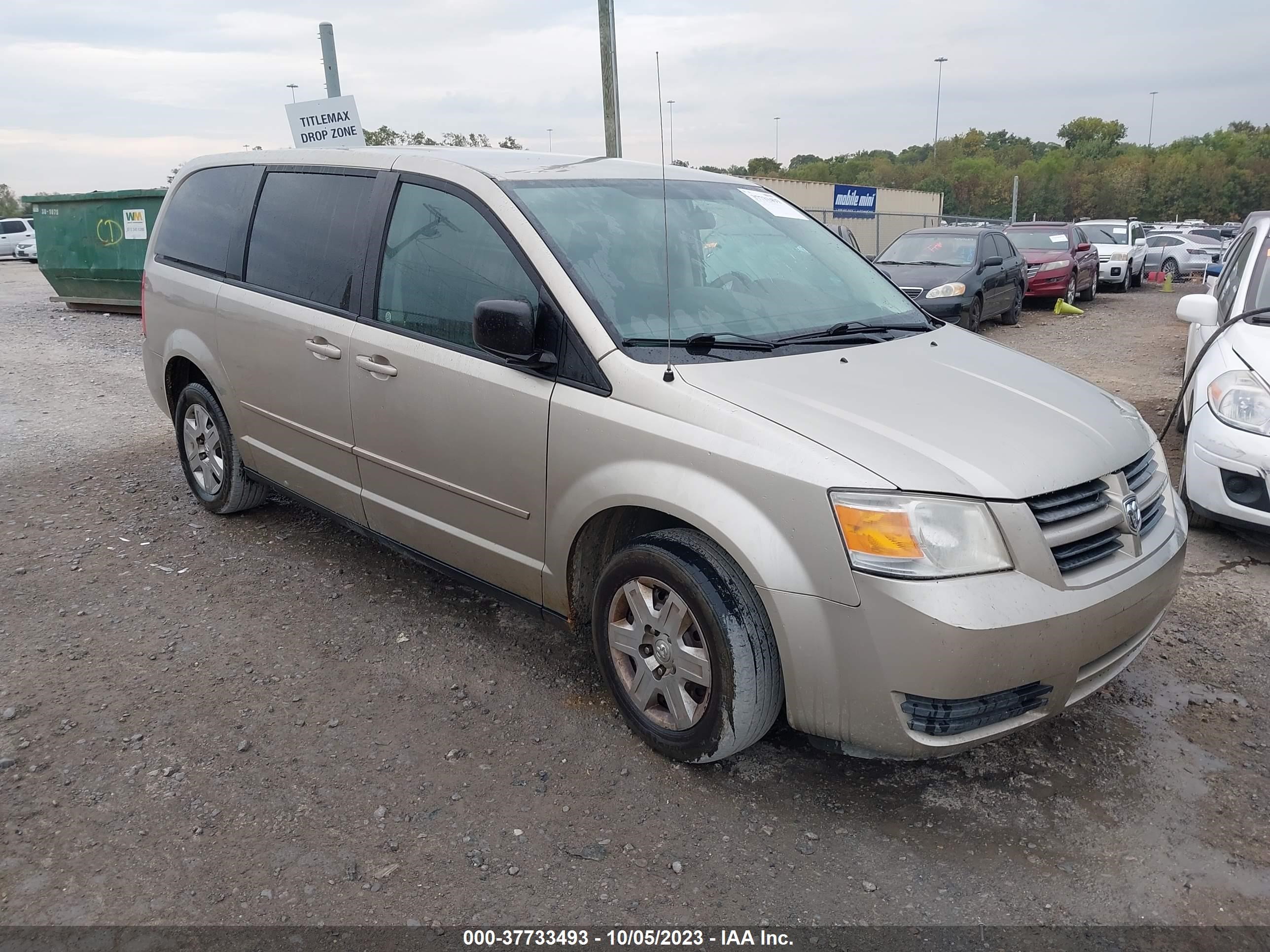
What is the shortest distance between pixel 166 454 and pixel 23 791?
4.02 m

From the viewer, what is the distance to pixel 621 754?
3105mm

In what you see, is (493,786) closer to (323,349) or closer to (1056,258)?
(323,349)

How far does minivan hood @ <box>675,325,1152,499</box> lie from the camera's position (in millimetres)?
2553

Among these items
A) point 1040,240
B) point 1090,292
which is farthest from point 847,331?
point 1090,292

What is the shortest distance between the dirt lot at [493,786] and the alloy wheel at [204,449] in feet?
2.30

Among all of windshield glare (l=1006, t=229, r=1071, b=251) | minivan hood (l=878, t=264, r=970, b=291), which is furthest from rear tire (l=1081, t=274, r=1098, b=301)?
minivan hood (l=878, t=264, r=970, b=291)

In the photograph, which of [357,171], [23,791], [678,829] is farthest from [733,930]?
[357,171]

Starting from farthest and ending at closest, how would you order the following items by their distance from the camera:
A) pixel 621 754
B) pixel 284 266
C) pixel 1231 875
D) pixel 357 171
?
pixel 284 266
pixel 357 171
pixel 621 754
pixel 1231 875

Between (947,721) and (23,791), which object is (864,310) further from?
(23,791)

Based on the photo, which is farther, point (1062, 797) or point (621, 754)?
point (621, 754)

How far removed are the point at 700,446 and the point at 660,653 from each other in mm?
679

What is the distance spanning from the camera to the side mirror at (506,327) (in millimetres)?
2975

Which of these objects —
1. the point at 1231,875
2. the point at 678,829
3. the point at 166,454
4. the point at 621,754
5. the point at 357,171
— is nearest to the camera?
the point at 1231,875

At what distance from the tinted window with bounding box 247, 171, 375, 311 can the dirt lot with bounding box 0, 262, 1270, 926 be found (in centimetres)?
137
